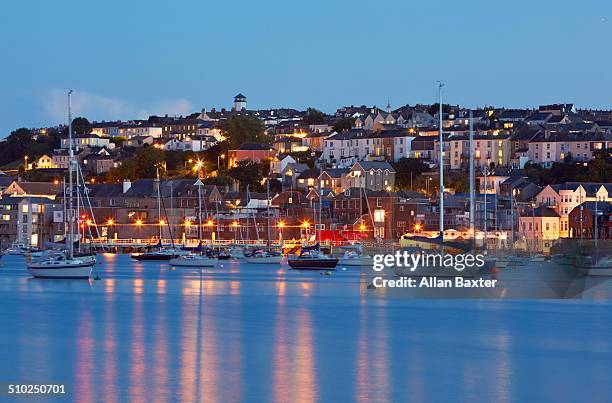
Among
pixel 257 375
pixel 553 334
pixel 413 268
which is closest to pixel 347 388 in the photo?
pixel 257 375

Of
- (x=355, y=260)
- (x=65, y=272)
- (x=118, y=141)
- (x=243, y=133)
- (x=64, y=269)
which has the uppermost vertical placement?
(x=118, y=141)

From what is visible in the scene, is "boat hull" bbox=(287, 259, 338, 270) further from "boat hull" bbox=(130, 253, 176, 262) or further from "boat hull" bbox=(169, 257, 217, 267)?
→ "boat hull" bbox=(130, 253, 176, 262)

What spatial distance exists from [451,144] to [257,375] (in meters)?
92.8

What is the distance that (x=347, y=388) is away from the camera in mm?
24375

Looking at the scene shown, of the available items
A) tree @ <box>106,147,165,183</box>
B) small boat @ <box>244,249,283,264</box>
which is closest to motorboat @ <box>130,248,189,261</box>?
small boat @ <box>244,249,283,264</box>

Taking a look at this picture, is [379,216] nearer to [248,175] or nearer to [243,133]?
[248,175]

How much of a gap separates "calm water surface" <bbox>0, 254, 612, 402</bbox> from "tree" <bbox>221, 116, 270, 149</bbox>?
253 feet

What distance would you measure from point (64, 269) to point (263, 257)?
26460 millimetres

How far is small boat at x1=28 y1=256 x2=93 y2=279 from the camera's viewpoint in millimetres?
52556

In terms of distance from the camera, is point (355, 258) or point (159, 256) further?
point (159, 256)

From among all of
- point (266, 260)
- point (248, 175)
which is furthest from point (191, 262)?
point (248, 175)

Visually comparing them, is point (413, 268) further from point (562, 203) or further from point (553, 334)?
point (562, 203)

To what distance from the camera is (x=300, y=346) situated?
31.0 metres

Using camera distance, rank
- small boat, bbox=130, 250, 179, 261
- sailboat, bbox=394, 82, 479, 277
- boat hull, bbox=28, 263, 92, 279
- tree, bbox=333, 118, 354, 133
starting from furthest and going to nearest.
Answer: tree, bbox=333, 118, 354, 133 → small boat, bbox=130, 250, 179, 261 → boat hull, bbox=28, 263, 92, 279 → sailboat, bbox=394, 82, 479, 277
